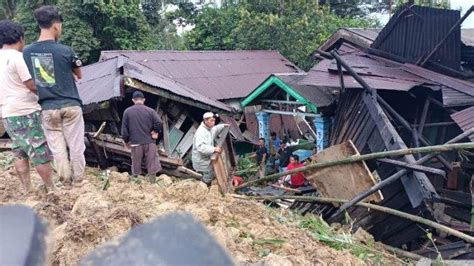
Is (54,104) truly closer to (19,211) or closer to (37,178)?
(37,178)

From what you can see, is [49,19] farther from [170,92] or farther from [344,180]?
[170,92]

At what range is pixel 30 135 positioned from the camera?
401 centimetres

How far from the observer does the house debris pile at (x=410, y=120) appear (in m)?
6.86

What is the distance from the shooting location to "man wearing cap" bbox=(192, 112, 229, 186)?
652 cm

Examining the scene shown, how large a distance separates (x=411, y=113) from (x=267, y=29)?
1127 centimetres

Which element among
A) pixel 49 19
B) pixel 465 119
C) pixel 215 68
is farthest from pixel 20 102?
pixel 215 68

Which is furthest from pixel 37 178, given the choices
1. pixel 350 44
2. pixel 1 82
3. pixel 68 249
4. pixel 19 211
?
pixel 350 44

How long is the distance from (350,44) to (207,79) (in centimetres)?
503

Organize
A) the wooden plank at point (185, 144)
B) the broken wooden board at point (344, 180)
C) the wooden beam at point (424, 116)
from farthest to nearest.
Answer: the wooden plank at point (185, 144)
the wooden beam at point (424, 116)
the broken wooden board at point (344, 180)

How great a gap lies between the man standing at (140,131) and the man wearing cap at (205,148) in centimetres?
62

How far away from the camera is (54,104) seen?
13.1 ft

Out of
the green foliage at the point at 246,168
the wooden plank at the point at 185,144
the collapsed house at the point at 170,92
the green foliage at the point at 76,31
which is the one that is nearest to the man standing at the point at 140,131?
the collapsed house at the point at 170,92

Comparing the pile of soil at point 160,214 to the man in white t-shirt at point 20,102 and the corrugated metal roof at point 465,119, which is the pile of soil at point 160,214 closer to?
the man in white t-shirt at point 20,102

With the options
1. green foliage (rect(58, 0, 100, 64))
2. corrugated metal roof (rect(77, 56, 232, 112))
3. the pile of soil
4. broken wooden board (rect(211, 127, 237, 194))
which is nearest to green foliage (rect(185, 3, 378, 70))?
green foliage (rect(58, 0, 100, 64))
